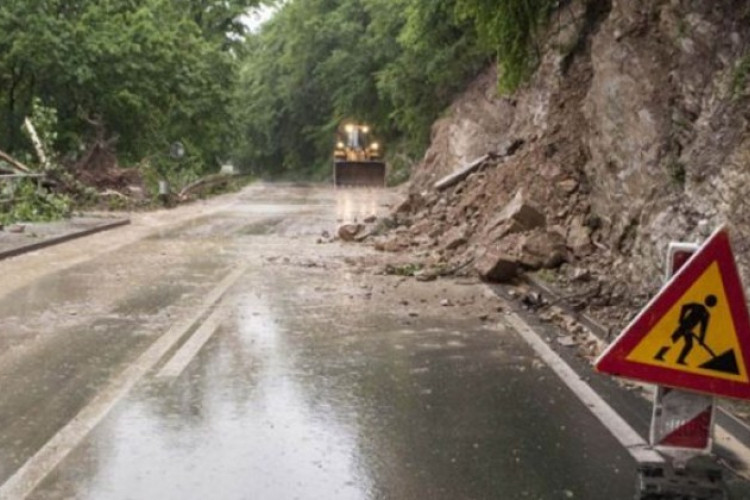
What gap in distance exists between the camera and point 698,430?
4.46m

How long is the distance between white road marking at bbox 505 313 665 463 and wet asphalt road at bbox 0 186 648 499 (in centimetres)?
12

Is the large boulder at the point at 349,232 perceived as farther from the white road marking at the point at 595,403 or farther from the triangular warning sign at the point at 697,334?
the triangular warning sign at the point at 697,334

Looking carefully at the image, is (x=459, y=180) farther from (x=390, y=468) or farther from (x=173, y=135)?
(x=173, y=135)

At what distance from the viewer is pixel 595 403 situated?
655 centimetres

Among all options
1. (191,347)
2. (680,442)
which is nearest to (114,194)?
(191,347)

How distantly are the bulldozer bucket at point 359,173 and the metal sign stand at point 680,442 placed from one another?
149ft

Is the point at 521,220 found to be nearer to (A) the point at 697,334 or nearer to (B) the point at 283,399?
(B) the point at 283,399

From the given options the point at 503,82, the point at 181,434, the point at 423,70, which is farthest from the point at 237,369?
the point at 423,70

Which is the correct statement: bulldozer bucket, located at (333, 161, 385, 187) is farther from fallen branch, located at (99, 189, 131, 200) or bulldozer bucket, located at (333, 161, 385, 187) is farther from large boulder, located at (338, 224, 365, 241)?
large boulder, located at (338, 224, 365, 241)

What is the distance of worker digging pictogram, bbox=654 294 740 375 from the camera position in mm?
4234

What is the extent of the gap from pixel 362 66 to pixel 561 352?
47873mm

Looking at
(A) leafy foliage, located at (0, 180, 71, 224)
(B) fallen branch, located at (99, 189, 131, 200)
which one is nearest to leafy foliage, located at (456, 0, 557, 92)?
(A) leafy foliage, located at (0, 180, 71, 224)

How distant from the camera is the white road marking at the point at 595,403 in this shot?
5.45 meters

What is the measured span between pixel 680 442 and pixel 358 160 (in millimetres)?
47693
